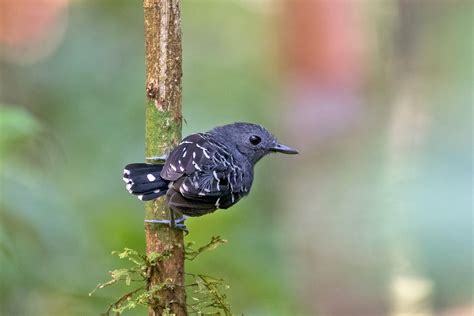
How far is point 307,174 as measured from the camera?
237 inches

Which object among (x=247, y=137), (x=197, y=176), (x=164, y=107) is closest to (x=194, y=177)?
(x=197, y=176)

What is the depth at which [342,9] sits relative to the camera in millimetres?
6453

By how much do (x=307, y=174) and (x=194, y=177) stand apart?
319 cm

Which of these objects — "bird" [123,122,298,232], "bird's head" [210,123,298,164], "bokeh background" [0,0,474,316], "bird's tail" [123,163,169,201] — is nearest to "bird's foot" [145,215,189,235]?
"bird" [123,122,298,232]

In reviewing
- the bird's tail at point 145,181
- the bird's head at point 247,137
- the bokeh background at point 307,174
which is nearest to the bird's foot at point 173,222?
the bird's tail at point 145,181

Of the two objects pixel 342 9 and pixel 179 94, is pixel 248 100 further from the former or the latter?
pixel 179 94

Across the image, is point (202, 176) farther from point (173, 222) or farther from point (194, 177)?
point (173, 222)

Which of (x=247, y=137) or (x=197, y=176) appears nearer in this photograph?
(x=197, y=176)

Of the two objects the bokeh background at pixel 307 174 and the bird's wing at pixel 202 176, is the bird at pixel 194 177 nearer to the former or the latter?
the bird's wing at pixel 202 176

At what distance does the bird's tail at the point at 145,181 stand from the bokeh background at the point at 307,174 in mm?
843

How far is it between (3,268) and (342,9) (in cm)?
432

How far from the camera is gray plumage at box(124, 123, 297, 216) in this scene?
9.20ft

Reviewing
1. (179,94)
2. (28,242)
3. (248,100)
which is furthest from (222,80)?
(179,94)

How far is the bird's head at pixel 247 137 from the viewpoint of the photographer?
11.7 ft
